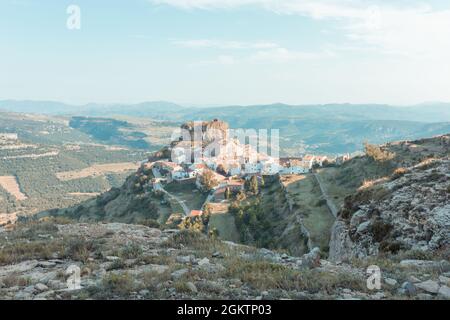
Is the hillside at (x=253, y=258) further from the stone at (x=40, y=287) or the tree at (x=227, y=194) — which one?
the tree at (x=227, y=194)

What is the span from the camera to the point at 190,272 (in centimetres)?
923

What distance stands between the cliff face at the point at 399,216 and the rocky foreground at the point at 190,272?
1.86 metres

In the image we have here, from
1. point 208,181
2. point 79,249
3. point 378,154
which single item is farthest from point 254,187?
point 79,249

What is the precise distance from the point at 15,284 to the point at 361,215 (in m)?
14.3

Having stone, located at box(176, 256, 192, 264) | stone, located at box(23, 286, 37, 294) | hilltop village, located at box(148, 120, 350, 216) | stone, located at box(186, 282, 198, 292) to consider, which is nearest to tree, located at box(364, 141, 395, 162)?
hilltop village, located at box(148, 120, 350, 216)

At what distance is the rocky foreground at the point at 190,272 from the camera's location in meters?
8.06

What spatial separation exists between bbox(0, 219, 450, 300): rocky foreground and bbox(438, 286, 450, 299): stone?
0.06 feet

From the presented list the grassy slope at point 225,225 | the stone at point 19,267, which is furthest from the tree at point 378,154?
the stone at point 19,267

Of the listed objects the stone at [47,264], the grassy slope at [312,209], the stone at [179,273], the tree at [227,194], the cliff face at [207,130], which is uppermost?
the cliff face at [207,130]

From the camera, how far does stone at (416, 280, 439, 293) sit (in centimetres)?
826

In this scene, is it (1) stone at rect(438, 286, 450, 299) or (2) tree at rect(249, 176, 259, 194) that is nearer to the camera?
(1) stone at rect(438, 286, 450, 299)

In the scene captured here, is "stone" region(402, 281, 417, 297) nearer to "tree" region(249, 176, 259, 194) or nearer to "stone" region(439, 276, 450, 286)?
"stone" region(439, 276, 450, 286)

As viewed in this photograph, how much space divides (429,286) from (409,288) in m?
0.65
